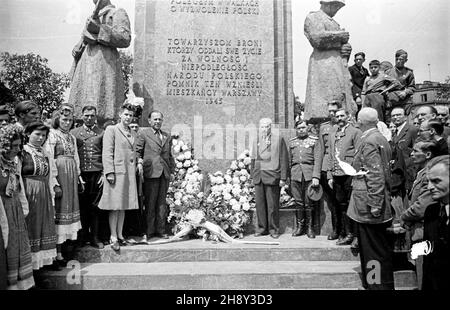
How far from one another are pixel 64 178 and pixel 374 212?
3999 mm

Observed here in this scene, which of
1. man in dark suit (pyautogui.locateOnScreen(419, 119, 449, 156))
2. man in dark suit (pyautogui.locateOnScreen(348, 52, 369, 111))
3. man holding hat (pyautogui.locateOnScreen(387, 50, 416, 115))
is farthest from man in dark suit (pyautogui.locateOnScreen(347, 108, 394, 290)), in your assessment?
man in dark suit (pyautogui.locateOnScreen(348, 52, 369, 111))

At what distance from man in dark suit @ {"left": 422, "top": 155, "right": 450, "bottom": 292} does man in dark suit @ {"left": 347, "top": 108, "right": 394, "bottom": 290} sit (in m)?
0.84

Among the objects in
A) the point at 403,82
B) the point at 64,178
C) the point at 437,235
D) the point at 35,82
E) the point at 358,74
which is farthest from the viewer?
the point at 35,82

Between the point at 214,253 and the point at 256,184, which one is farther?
the point at 256,184

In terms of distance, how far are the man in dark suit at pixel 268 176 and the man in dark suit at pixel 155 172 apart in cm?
156

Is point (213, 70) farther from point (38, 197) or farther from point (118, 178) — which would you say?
point (38, 197)

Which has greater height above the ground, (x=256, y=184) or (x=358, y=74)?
(x=358, y=74)

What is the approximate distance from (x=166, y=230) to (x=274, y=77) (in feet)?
13.2

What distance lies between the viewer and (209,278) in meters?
4.74

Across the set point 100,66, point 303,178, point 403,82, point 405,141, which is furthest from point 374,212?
point 100,66

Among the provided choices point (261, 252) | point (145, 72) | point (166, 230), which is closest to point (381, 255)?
point (261, 252)

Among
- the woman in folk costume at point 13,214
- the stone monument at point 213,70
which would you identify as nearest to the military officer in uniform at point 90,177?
the woman in folk costume at point 13,214

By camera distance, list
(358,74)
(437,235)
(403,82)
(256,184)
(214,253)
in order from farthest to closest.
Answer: (358,74), (403,82), (256,184), (214,253), (437,235)

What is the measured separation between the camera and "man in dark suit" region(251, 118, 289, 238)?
6.34 metres
